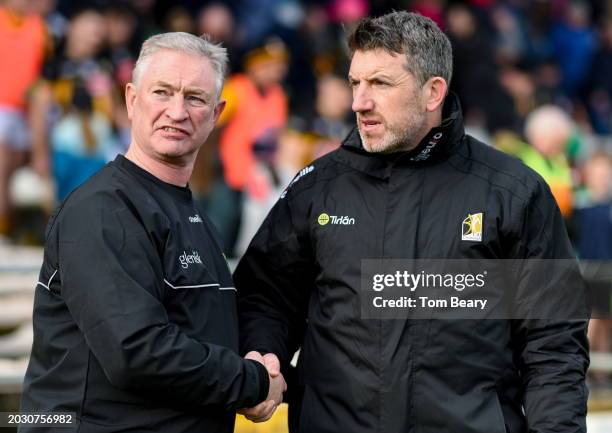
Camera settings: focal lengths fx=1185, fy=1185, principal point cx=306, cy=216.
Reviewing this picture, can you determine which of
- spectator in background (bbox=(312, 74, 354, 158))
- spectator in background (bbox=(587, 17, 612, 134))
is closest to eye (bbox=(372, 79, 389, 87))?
spectator in background (bbox=(312, 74, 354, 158))

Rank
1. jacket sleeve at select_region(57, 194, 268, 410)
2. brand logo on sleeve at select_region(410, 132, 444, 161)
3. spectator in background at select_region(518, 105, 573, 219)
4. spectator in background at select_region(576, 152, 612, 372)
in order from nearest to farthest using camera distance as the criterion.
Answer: jacket sleeve at select_region(57, 194, 268, 410)
brand logo on sleeve at select_region(410, 132, 444, 161)
spectator in background at select_region(576, 152, 612, 372)
spectator in background at select_region(518, 105, 573, 219)

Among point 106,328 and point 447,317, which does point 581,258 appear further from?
point 106,328

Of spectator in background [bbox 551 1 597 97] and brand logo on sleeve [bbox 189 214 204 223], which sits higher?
spectator in background [bbox 551 1 597 97]

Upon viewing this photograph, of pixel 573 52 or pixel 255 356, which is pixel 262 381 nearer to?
pixel 255 356

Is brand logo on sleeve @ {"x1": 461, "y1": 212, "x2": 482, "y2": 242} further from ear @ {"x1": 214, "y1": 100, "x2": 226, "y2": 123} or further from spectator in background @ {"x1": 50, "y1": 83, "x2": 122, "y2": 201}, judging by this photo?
spectator in background @ {"x1": 50, "y1": 83, "x2": 122, "y2": 201}

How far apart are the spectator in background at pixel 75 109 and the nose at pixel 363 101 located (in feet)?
16.4

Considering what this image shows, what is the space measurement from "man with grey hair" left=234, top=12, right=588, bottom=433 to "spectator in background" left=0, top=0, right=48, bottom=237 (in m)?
4.95

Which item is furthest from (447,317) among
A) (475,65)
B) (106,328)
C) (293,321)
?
(475,65)

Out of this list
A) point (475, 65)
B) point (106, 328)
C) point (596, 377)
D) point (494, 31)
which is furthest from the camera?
point (494, 31)

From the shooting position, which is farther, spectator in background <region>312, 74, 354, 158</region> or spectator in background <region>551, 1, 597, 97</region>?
spectator in background <region>551, 1, 597, 97</region>

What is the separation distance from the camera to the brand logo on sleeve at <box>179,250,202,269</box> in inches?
146

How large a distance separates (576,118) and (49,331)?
12325 millimetres

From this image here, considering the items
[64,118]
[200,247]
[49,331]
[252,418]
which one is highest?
[64,118]

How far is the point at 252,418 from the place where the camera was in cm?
388
